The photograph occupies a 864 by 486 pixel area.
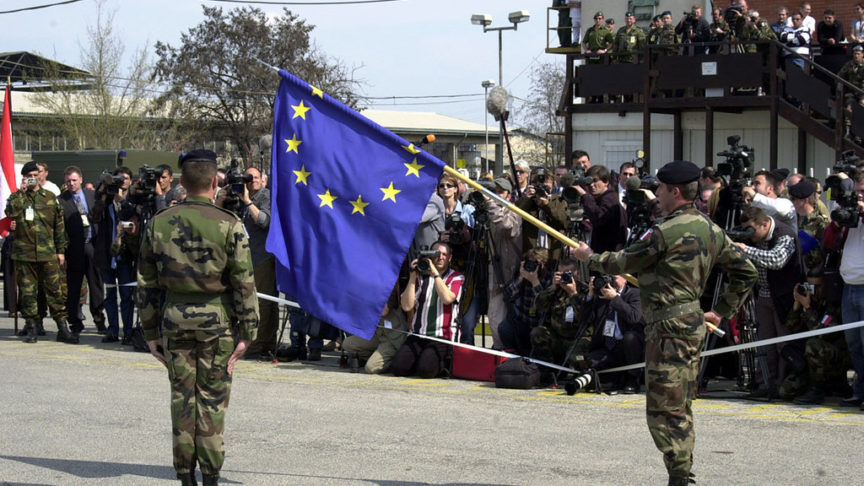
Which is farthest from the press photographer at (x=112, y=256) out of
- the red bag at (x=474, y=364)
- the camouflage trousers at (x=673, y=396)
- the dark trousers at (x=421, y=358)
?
the camouflage trousers at (x=673, y=396)

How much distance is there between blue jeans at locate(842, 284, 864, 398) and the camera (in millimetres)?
9484

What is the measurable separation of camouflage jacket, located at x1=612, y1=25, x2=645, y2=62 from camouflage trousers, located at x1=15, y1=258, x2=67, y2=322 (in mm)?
13918

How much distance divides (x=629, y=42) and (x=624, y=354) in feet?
48.0

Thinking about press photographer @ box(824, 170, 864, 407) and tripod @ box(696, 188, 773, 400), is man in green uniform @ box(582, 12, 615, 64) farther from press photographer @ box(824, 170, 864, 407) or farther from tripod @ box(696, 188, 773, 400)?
press photographer @ box(824, 170, 864, 407)

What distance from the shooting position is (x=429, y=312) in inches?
452

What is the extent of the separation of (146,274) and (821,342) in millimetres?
6158

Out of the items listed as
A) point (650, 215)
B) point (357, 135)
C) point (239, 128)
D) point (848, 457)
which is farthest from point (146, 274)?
point (239, 128)

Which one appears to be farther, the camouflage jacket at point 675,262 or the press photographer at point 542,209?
the press photographer at point 542,209

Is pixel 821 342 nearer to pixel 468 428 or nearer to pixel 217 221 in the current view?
pixel 468 428

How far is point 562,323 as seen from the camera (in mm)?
10625

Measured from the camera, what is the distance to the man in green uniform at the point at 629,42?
23.7 m

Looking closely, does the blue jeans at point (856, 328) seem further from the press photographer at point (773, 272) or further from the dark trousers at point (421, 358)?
the dark trousers at point (421, 358)

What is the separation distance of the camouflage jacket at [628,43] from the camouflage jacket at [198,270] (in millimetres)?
18467

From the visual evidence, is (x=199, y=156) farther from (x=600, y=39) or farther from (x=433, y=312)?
(x=600, y=39)
